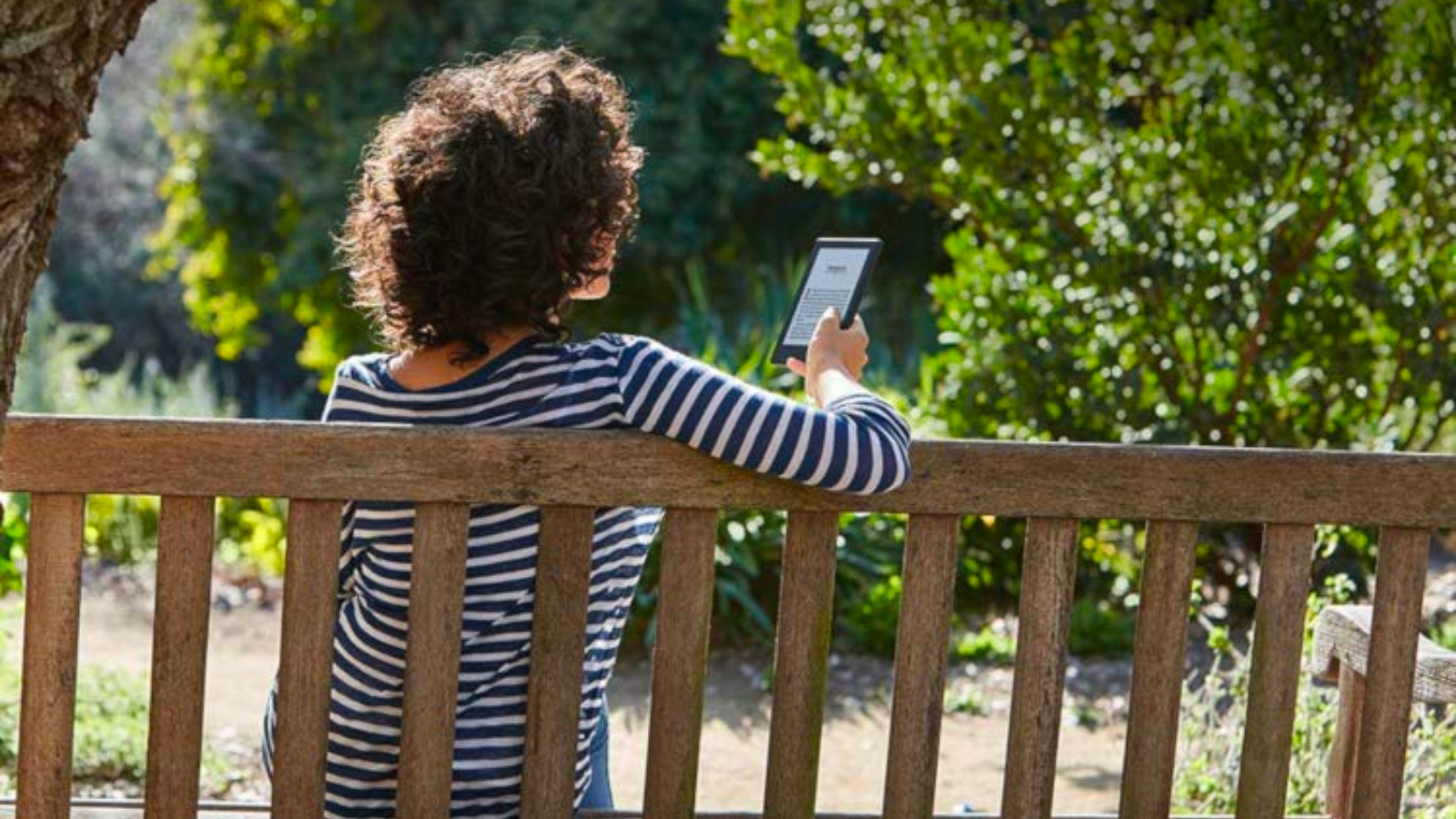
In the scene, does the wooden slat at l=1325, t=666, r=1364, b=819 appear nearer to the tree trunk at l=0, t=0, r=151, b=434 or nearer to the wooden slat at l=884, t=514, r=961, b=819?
the wooden slat at l=884, t=514, r=961, b=819

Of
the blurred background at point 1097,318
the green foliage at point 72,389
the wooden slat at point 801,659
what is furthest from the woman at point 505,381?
the green foliage at point 72,389

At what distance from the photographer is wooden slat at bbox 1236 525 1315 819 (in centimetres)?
A: 245

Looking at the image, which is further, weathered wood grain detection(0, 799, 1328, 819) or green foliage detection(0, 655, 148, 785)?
green foliage detection(0, 655, 148, 785)

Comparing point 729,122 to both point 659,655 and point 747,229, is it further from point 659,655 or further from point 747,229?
point 659,655

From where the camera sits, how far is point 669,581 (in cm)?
238

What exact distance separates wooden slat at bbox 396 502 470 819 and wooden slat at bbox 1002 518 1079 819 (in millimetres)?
692

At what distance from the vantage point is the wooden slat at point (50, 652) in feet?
7.50

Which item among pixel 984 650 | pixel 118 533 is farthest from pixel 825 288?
pixel 118 533

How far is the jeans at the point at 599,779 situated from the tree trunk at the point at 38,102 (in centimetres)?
103

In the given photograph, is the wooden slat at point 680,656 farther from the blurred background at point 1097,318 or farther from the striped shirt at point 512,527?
the blurred background at point 1097,318

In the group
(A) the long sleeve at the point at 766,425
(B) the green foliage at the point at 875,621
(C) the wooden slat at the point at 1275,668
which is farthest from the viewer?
(B) the green foliage at the point at 875,621

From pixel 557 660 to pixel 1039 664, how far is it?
1.98 feet

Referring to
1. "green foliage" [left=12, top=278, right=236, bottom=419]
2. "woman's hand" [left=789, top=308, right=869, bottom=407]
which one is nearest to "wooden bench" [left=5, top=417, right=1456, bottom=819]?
"woman's hand" [left=789, top=308, right=869, bottom=407]

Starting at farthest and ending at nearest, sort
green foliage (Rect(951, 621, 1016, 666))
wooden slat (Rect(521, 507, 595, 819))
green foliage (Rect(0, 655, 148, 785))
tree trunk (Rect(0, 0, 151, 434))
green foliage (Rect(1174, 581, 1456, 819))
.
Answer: green foliage (Rect(951, 621, 1016, 666)) < green foliage (Rect(0, 655, 148, 785)) < green foliage (Rect(1174, 581, 1456, 819)) < wooden slat (Rect(521, 507, 595, 819)) < tree trunk (Rect(0, 0, 151, 434))
